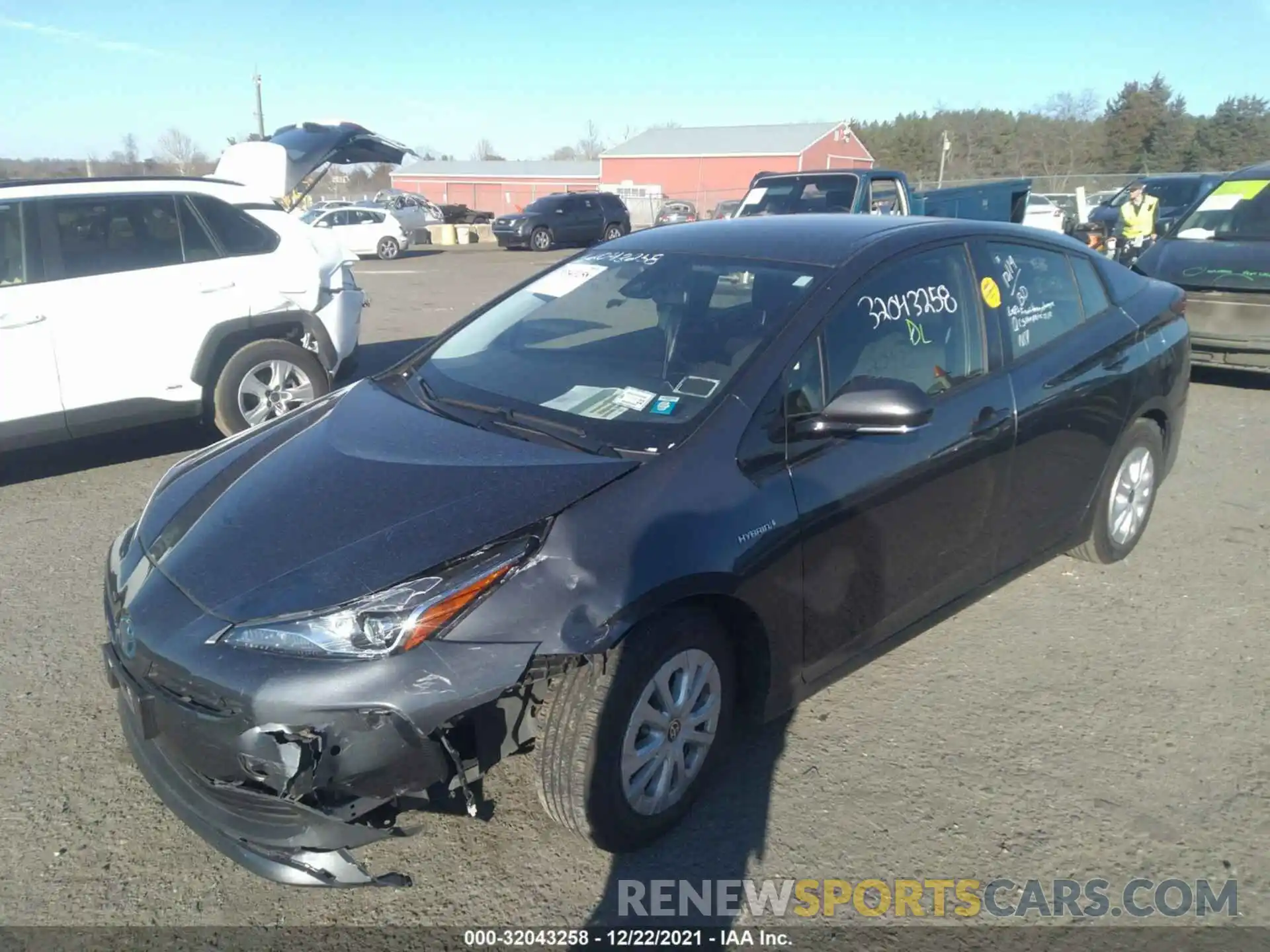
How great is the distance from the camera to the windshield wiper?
3027mm

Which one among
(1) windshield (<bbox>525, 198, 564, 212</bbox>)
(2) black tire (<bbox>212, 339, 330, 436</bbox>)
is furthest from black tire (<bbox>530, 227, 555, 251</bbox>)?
(2) black tire (<bbox>212, 339, 330, 436</bbox>)

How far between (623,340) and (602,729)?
1.53 meters

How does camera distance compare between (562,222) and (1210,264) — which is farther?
(562,222)

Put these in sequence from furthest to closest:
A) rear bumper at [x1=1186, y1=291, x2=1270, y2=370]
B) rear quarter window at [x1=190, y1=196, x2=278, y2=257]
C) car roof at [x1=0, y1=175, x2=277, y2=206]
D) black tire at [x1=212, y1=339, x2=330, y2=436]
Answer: rear bumper at [x1=1186, y1=291, x2=1270, y2=370] < rear quarter window at [x1=190, y1=196, x2=278, y2=257] < black tire at [x1=212, y1=339, x2=330, y2=436] < car roof at [x1=0, y1=175, x2=277, y2=206]

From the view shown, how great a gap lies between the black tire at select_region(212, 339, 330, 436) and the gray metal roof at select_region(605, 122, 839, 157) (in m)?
57.8

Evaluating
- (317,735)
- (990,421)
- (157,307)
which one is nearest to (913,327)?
(990,421)

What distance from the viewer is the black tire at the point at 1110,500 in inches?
181

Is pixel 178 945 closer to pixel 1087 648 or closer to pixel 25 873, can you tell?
pixel 25 873

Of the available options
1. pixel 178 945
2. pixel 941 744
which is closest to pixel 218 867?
pixel 178 945

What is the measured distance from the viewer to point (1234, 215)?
9531 mm

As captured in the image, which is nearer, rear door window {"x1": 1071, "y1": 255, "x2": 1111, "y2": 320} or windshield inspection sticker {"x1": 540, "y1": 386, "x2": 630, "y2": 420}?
windshield inspection sticker {"x1": 540, "y1": 386, "x2": 630, "y2": 420}

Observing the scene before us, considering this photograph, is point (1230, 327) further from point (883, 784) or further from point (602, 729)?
point (602, 729)

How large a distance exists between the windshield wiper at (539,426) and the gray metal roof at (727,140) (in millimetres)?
60886

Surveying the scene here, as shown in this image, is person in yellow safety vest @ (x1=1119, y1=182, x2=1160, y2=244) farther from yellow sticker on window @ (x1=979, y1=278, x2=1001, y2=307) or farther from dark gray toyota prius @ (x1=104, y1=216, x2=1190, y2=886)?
yellow sticker on window @ (x1=979, y1=278, x2=1001, y2=307)
